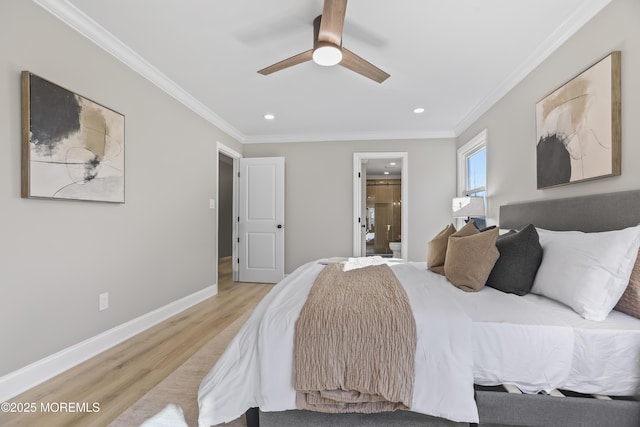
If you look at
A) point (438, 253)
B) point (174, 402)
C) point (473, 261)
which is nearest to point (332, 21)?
point (473, 261)

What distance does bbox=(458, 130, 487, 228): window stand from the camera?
12.1 feet

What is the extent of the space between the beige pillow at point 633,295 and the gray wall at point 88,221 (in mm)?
3289

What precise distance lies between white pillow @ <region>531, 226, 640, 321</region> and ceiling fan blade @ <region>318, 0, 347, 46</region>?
1.85 meters

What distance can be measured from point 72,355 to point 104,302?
40 centimetres

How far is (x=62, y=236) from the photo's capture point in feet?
6.55

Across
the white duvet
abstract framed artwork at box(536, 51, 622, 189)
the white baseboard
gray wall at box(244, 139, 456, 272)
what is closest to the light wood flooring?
the white baseboard

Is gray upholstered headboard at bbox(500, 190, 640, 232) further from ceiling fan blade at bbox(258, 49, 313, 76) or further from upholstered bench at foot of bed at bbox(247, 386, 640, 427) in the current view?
ceiling fan blade at bbox(258, 49, 313, 76)

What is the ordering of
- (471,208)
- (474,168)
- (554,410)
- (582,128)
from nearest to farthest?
(554,410) → (582,128) → (471,208) → (474,168)

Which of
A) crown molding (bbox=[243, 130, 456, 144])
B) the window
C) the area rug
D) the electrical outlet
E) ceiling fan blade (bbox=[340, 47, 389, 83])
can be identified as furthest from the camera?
crown molding (bbox=[243, 130, 456, 144])

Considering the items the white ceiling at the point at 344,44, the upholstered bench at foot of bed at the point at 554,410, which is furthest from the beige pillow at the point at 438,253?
the white ceiling at the point at 344,44

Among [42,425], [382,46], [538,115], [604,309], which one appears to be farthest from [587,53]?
[42,425]

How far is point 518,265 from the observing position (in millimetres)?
1685

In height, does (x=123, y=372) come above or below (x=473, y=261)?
below

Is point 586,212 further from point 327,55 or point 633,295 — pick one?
point 327,55
